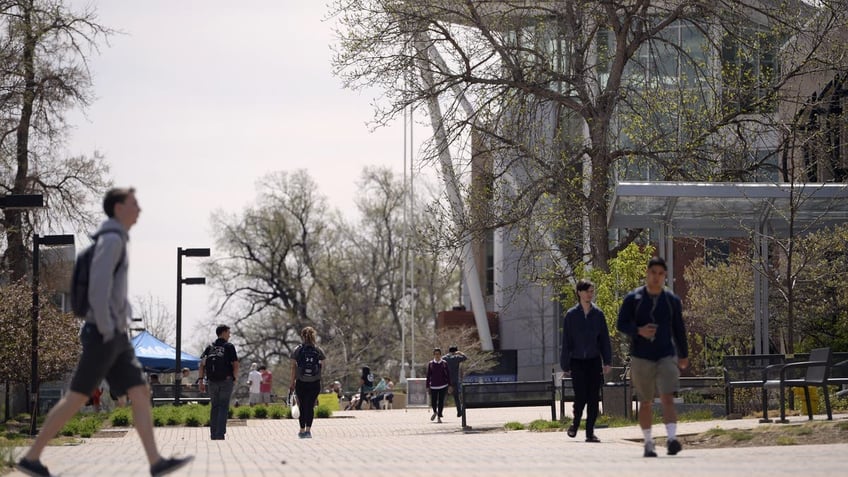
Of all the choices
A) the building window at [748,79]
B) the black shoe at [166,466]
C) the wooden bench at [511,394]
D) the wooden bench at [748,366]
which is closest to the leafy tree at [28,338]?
the wooden bench at [511,394]

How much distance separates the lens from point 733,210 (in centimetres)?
2348

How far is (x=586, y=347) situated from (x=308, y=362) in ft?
19.4

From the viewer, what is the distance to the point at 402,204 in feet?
242

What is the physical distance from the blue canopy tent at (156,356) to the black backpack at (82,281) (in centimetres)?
3308

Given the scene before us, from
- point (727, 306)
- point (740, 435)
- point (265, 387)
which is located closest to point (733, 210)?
point (740, 435)

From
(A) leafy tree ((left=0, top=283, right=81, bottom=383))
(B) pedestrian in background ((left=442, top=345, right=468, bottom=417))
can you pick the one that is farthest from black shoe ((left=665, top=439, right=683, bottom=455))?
(A) leafy tree ((left=0, top=283, right=81, bottom=383))

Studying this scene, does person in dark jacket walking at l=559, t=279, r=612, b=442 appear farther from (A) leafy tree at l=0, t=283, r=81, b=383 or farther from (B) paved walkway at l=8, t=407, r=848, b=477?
(A) leafy tree at l=0, t=283, r=81, b=383

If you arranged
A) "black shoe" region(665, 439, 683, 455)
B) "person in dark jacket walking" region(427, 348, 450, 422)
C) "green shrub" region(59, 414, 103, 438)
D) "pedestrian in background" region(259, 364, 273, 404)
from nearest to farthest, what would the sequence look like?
1. "black shoe" region(665, 439, 683, 455)
2. "green shrub" region(59, 414, 103, 438)
3. "person in dark jacket walking" region(427, 348, 450, 422)
4. "pedestrian in background" region(259, 364, 273, 404)

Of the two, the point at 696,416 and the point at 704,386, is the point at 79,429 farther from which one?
the point at 704,386

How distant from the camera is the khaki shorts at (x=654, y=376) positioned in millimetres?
12055

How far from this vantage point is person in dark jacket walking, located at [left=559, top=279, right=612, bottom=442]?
15461 mm

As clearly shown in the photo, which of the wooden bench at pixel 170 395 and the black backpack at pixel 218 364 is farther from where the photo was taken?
the wooden bench at pixel 170 395

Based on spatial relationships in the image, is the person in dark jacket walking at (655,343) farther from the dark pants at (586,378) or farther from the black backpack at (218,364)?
the black backpack at (218,364)

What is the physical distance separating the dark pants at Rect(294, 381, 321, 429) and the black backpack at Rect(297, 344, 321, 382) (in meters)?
0.11
